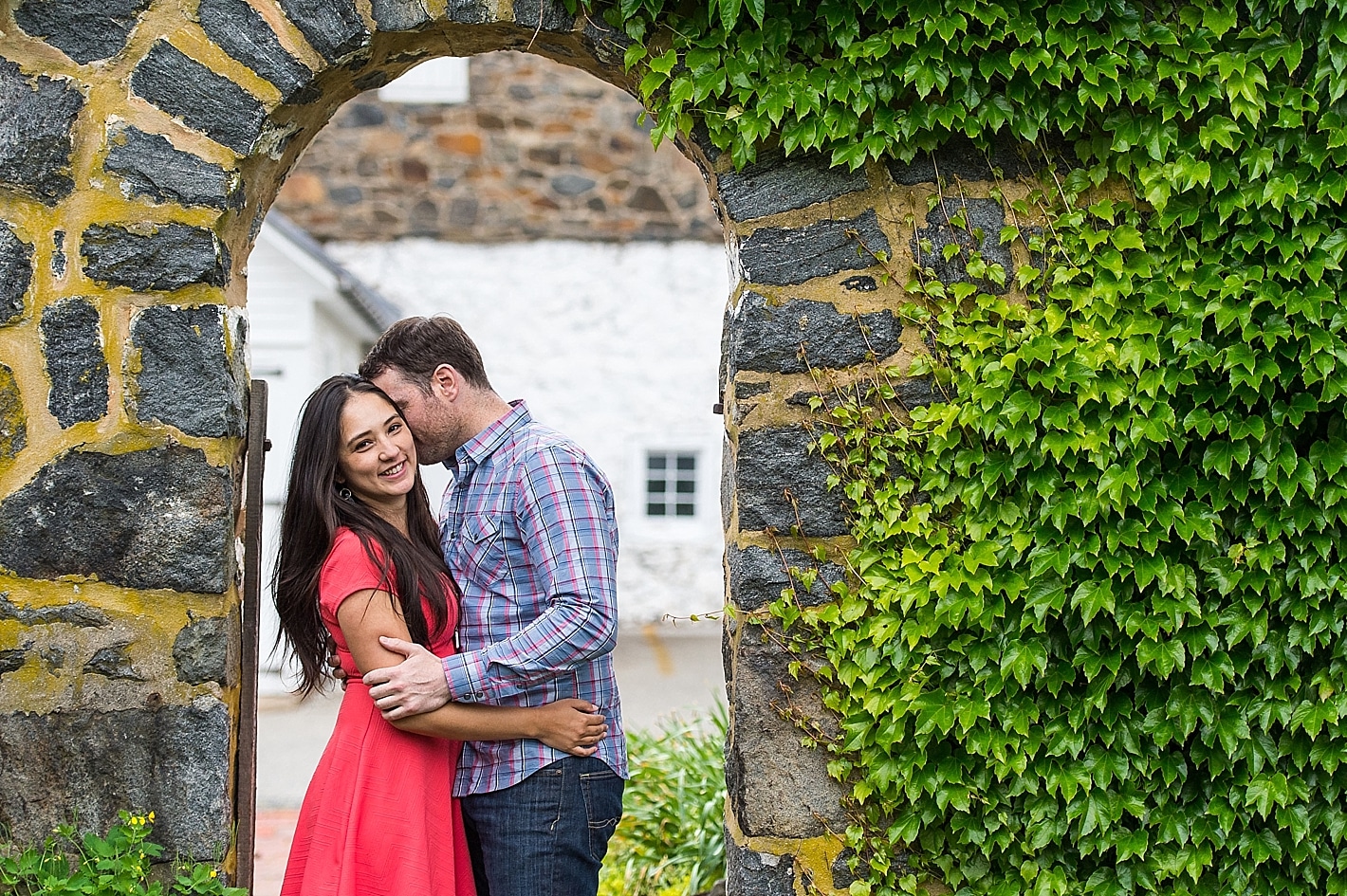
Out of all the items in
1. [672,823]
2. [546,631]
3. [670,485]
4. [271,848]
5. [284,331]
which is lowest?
[271,848]

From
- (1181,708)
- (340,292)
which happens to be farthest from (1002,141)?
(340,292)

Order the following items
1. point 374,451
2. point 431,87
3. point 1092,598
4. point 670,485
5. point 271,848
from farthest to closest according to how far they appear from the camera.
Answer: point 670,485 < point 431,87 < point 271,848 < point 374,451 < point 1092,598

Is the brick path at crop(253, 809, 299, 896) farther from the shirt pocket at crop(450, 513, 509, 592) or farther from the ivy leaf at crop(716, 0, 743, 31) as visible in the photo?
the ivy leaf at crop(716, 0, 743, 31)

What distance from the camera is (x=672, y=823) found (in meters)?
4.65

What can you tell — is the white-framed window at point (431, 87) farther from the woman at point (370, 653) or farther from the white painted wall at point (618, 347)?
the woman at point (370, 653)

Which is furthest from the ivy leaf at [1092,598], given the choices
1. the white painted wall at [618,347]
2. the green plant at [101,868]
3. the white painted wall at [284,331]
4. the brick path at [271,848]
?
the white painted wall at [618,347]

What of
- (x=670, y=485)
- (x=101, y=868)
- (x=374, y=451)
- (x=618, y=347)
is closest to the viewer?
(x=101, y=868)

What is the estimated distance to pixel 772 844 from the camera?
272cm

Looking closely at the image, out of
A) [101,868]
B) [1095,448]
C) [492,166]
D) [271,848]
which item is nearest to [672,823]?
[271,848]

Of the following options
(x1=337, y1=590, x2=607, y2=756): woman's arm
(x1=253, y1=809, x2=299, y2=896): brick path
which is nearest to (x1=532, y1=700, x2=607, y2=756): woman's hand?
(x1=337, y1=590, x2=607, y2=756): woman's arm

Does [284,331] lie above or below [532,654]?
above

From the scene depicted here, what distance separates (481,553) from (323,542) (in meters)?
0.34

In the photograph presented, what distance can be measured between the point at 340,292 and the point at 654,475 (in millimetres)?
3252

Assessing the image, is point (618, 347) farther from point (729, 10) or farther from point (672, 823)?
point (729, 10)
